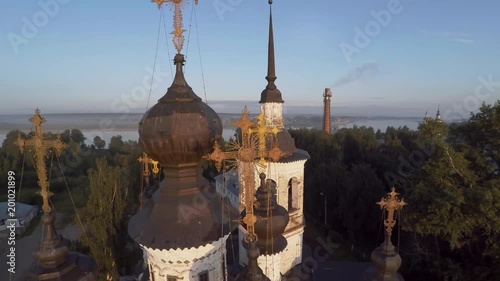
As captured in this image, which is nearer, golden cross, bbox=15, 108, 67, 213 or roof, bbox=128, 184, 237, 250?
roof, bbox=128, 184, 237, 250

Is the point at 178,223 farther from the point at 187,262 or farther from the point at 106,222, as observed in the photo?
the point at 106,222

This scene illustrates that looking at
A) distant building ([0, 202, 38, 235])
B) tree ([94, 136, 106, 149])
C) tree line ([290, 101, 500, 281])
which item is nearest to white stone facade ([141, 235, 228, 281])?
tree line ([290, 101, 500, 281])

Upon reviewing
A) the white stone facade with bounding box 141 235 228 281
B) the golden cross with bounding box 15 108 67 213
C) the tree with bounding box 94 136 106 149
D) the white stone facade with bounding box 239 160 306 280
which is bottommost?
the tree with bounding box 94 136 106 149

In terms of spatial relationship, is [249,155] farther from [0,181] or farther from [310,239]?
[0,181]

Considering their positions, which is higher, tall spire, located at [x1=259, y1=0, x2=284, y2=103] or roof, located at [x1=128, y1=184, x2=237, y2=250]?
tall spire, located at [x1=259, y1=0, x2=284, y2=103]

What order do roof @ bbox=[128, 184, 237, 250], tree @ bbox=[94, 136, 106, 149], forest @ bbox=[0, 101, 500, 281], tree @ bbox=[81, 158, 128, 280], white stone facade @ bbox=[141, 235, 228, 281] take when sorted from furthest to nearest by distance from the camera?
1. tree @ bbox=[94, 136, 106, 149]
2. tree @ bbox=[81, 158, 128, 280]
3. forest @ bbox=[0, 101, 500, 281]
4. white stone facade @ bbox=[141, 235, 228, 281]
5. roof @ bbox=[128, 184, 237, 250]

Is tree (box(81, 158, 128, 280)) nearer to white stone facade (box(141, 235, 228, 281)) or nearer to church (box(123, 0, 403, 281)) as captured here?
white stone facade (box(141, 235, 228, 281))

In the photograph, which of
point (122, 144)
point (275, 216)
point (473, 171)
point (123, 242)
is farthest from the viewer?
point (122, 144)

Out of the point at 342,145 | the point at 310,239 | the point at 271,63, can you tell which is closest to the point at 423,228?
the point at 271,63
